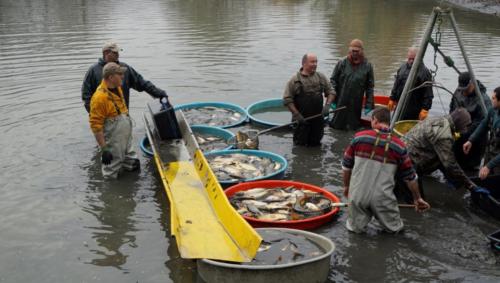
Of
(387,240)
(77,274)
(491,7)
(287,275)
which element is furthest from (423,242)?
(491,7)

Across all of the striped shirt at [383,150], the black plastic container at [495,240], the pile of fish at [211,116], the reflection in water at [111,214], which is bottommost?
the reflection in water at [111,214]

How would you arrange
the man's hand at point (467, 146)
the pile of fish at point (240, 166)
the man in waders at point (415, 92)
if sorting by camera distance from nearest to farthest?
the man's hand at point (467, 146) → the pile of fish at point (240, 166) → the man in waders at point (415, 92)

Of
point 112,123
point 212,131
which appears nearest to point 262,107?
point 212,131

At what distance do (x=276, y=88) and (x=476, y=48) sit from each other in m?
9.51

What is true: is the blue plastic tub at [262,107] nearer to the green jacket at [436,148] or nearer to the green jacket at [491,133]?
the green jacket at [436,148]

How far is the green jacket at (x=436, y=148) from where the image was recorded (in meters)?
6.86

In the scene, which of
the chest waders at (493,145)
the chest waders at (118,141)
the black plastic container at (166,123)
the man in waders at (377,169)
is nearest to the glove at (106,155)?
the chest waders at (118,141)

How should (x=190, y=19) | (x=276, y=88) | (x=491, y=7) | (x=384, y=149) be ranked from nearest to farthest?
(x=384, y=149)
(x=276, y=88)
(x=190, y=19)
(x=491, y=7)

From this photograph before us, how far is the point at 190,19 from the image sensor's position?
87.7 feet

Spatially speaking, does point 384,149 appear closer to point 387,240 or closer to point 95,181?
point 387,240

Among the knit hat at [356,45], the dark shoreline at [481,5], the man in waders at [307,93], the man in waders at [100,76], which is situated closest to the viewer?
the man in waders at [100,76]

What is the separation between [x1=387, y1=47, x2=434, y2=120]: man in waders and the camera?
31.1 feet

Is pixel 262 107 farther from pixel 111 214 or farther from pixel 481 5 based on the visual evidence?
pixel 481 5

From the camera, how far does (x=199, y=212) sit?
22.2ft
